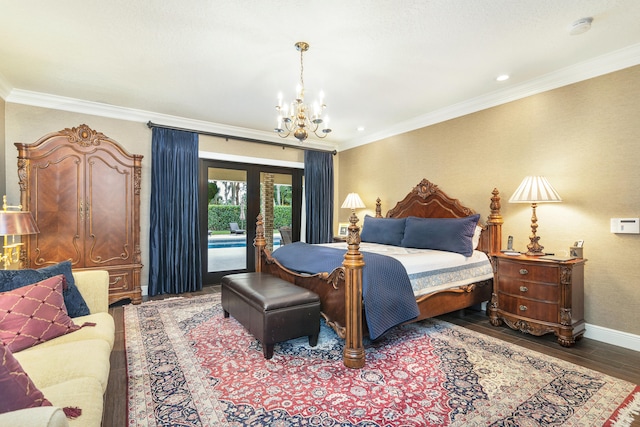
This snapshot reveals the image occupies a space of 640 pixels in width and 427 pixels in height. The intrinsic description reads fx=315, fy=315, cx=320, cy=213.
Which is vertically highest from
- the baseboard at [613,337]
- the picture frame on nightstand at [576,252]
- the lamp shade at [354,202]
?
the lamp shade at [354,202]

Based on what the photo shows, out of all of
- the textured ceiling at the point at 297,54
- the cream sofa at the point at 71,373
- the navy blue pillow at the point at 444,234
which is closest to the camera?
the cream sofa at the point at 71,373

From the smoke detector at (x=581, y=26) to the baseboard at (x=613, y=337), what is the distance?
2585mm

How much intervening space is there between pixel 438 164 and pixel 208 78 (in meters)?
3.11

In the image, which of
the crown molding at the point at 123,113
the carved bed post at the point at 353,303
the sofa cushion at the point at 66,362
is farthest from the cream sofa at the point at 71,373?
the crown molding at the point at 123,113

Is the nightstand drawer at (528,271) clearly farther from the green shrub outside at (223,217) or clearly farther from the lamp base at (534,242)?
the green shrub outside at (223,217)

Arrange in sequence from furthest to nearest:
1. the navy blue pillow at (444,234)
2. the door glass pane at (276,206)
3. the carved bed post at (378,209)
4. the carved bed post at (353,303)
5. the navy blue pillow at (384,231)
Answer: the door glass pane at (276,206)
the carved bed post at (378,209)
the navy blue pillow at (384,231)
the navy blue pillow at (444,234)
the carved bed post at (353,303)

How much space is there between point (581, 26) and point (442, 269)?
224cm

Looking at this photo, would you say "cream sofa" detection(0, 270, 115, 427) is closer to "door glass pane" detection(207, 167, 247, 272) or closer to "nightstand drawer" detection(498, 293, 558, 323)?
"door glass pane" detection(207, 167, 247, 272)

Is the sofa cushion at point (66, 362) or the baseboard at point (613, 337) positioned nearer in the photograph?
the sofa cushion at point (66, 362)

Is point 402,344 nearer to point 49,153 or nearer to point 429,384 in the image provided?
point 429,384

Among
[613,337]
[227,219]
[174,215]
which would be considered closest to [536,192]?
[613,337]

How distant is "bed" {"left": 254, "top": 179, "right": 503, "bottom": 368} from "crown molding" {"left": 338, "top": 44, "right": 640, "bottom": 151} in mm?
926

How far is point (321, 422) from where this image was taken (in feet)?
5.73

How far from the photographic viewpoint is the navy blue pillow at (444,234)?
352 centimetres
